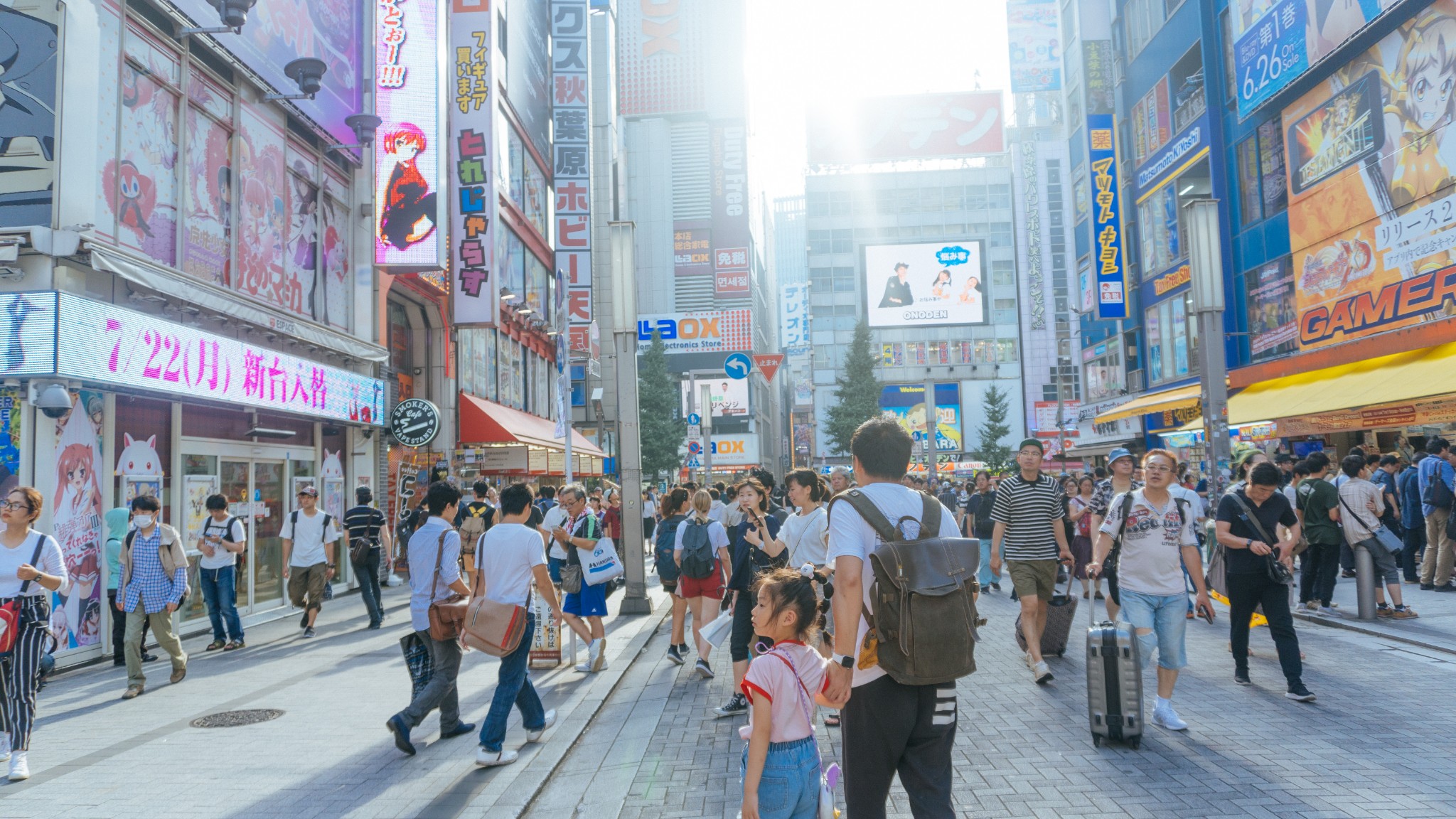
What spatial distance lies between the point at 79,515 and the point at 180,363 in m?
1.86

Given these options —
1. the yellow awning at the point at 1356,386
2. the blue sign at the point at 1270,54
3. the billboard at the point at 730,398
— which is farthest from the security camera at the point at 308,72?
the billboard at the point at 730,398

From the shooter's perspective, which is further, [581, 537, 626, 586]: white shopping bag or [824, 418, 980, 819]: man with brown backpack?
[581, 537, 626, 586]: white shopping bag

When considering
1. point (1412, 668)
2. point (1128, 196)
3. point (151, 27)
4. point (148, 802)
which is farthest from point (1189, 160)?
point (148, 802)

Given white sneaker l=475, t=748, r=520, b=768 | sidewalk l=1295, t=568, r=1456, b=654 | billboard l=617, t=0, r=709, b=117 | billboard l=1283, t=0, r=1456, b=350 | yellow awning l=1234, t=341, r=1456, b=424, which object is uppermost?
billboard l=617, t=0, r=709, b=117

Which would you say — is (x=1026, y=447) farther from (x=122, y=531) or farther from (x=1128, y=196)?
(x=1128, y=196)

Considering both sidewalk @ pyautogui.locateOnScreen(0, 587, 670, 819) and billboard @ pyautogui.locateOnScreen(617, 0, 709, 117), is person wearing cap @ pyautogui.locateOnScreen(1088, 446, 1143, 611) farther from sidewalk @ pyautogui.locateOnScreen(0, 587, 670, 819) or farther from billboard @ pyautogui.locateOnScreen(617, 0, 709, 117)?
billboard @ pyautogui.locateOnScreen(617, 0, 709, 117)

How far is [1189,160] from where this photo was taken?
1088 inches

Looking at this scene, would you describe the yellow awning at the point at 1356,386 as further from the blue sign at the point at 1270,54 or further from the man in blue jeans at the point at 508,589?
the man in blue jeans at the point at 508,589

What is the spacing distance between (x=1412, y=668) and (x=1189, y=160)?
22.6 meters

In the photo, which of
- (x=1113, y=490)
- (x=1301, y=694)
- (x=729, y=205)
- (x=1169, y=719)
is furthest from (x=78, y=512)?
(x=729, y=205)

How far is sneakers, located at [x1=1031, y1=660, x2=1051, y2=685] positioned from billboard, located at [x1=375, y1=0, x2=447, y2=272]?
1314cm

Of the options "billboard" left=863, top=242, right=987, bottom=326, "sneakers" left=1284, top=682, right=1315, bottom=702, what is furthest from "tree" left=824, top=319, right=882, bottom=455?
"sneakers" left=1284, top=682, right=1315, bottom=702

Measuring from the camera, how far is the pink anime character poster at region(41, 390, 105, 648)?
956cm

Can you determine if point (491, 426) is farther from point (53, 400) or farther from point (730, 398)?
point (730, 398)
